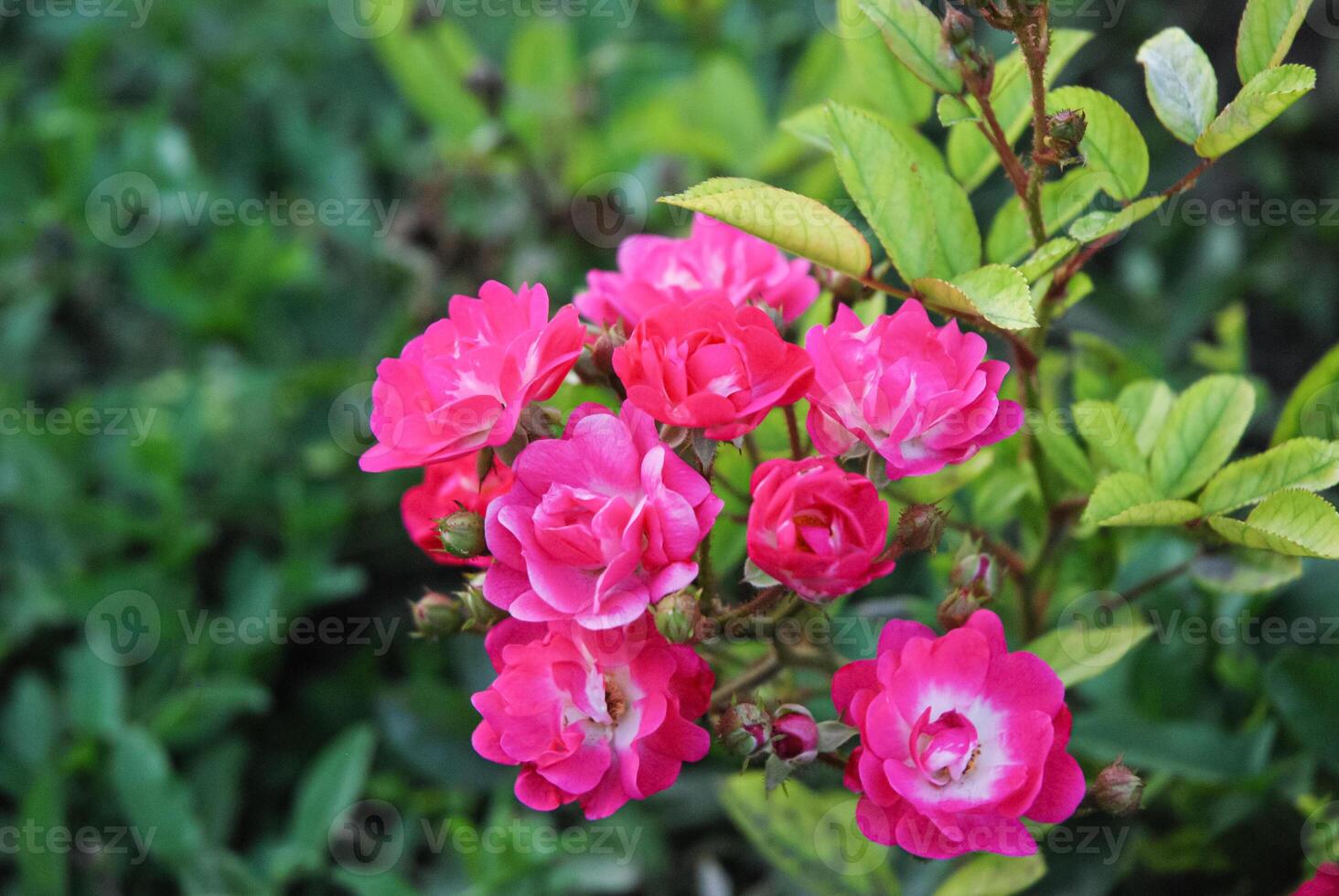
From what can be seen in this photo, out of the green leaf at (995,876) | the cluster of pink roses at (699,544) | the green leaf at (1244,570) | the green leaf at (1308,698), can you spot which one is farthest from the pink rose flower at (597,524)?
the green leaf at (1308,698)

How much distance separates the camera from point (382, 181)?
85.7 inches

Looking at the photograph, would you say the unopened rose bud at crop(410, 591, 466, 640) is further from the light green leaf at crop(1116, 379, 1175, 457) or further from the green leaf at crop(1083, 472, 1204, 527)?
the light green leaf at crop(1116, 379, 1175, 457)

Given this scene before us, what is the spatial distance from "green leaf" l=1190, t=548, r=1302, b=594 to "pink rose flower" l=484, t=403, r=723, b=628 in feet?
1.83

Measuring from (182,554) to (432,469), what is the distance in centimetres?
89

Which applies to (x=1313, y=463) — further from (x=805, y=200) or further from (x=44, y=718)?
(x=44, y=718)

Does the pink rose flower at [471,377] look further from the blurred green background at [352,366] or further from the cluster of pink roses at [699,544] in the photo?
the blurred green background at [352,366]

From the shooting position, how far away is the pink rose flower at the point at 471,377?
0.82m

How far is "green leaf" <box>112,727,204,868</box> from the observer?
144 centimetres

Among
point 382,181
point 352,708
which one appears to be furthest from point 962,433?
point 382,181

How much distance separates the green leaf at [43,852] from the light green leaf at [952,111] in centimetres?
134

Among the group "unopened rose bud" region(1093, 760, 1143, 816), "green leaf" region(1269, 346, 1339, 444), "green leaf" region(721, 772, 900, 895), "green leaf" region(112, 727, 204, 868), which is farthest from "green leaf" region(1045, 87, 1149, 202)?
"green leaf" region(112, 727, 204, 868)

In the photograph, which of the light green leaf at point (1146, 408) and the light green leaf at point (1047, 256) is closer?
the light green leaf at point (1047, 256)

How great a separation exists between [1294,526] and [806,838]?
0.61 m

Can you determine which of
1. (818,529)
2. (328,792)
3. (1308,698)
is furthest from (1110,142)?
(328,792)
